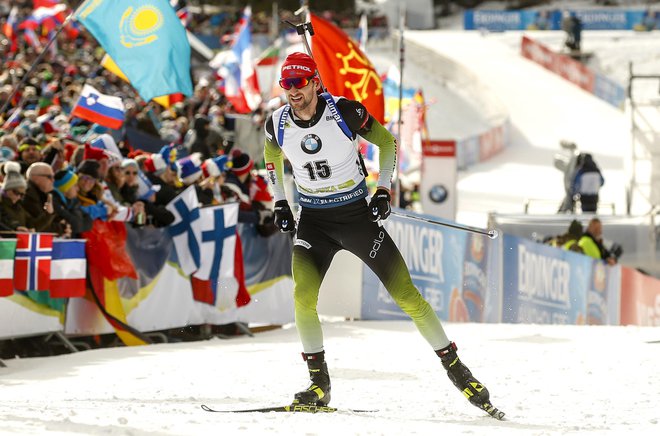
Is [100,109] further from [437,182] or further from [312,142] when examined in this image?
[437,182]

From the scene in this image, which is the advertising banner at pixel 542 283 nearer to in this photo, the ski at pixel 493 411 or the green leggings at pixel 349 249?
the green leggings at pixel 349 249

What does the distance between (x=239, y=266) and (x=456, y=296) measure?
11.3 ft

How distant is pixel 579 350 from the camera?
11.0 m

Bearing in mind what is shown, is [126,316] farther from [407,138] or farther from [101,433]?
[407,138]

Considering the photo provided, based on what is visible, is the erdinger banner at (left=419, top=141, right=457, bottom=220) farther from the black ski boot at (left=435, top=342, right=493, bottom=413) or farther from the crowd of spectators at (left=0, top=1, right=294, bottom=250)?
the black ski boot at (left=435, top=342, right=493, bottom=413)

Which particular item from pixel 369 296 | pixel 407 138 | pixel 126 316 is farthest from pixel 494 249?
pixel 407 138

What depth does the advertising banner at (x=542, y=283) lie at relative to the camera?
16.0 m

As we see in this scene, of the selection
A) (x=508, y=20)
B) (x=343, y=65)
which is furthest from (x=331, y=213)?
(x=508, y=20)

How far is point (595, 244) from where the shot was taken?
18.0 m

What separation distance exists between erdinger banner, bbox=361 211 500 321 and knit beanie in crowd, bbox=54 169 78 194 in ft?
13.1

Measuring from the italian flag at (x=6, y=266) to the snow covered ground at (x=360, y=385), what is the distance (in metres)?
0.59

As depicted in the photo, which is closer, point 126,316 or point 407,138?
point 126,316

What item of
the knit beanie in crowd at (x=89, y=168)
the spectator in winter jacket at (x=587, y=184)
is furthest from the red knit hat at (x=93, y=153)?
the spectator in winter jacket at (x=587, y=184)

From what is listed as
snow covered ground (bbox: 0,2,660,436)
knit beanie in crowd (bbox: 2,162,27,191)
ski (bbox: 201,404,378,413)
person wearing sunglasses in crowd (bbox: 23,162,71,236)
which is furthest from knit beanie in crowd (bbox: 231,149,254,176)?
ski (bbox: 201,404,378,413)
